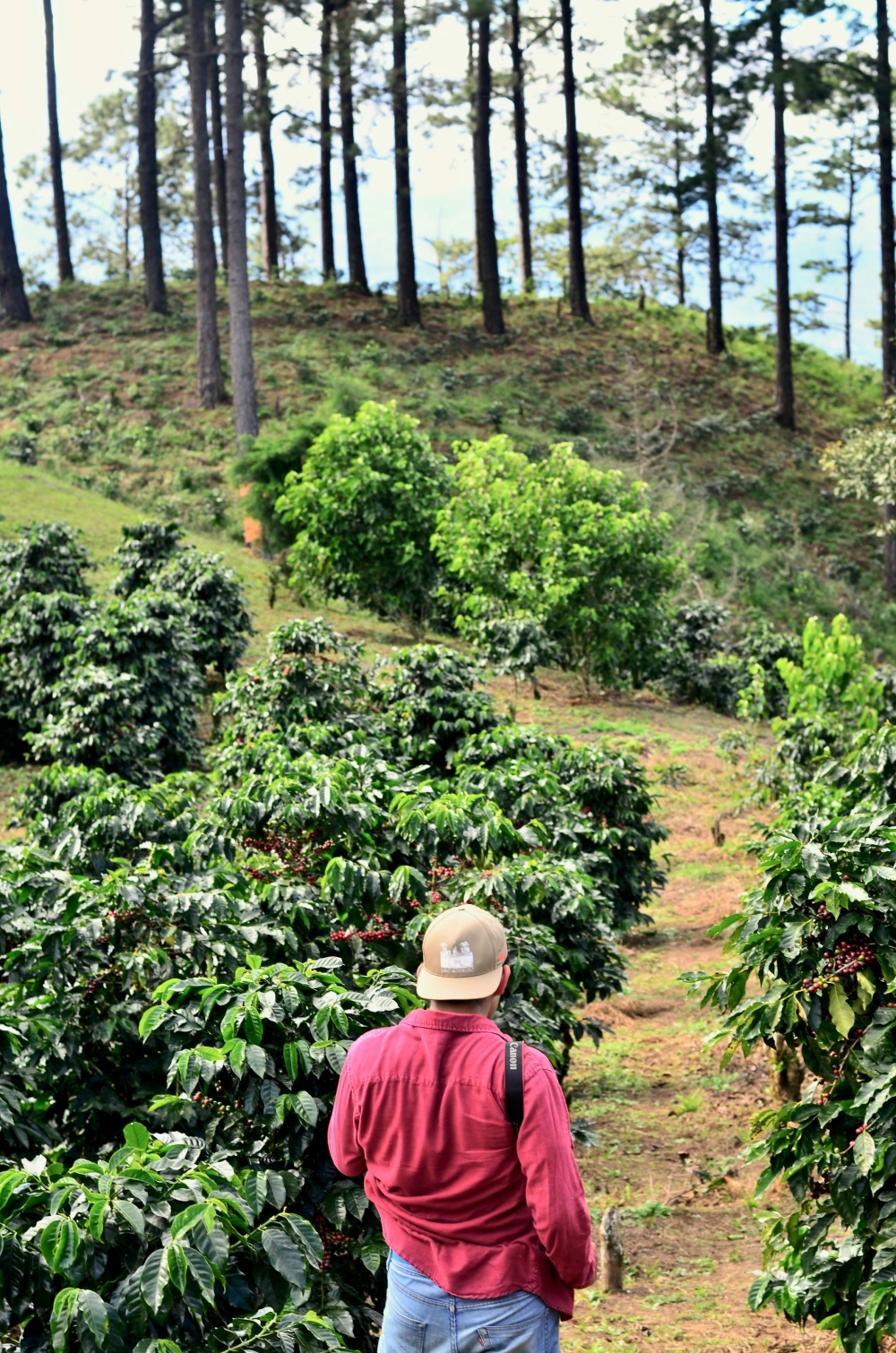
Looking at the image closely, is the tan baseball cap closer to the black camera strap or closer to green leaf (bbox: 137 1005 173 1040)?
the black camera strap

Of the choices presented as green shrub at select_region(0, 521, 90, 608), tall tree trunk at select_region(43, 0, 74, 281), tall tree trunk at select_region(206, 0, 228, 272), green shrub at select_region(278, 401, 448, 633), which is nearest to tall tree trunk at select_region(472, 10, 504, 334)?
tall tree trunk at select_region(206, 0, 228, 272)

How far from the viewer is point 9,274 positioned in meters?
28.7

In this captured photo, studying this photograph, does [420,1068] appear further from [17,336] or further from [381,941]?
[17,336]

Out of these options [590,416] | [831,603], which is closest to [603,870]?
[831,603]

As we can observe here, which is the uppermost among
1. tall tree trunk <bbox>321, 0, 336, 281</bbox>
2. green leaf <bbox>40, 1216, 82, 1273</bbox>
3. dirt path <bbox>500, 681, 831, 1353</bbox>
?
tall tree trunk <bbox>321, 0, 336, 281</bbox>

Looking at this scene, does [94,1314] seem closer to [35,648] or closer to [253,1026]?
[253,1026]

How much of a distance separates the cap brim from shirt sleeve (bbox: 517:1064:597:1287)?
0.20 metres

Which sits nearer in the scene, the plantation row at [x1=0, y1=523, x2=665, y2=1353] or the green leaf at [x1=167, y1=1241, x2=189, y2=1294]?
the green leaf at [x1=167, y1=1241, x2=189, y2=1294]

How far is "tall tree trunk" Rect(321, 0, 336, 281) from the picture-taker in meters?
29.9

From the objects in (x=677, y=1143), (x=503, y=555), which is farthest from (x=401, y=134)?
(x=677, y=1143)

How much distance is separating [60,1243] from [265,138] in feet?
117

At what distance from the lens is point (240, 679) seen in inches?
305

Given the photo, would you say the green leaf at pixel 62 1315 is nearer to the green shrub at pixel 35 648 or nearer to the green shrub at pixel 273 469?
the green shrub at pixel 35 648

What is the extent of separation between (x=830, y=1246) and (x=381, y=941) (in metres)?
1.79
